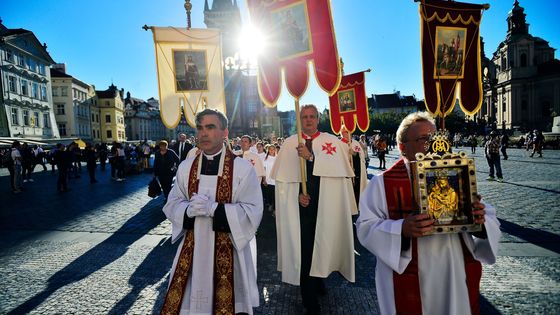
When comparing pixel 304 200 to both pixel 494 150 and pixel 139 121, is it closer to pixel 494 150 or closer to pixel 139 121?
pixel 494 150

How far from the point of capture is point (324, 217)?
4.00 m

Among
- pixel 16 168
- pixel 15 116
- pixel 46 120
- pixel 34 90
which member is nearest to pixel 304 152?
pixel 16 168

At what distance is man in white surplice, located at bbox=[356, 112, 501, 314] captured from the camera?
82.4 inches

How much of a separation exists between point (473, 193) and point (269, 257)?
3.98 m

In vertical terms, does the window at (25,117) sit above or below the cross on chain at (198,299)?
above

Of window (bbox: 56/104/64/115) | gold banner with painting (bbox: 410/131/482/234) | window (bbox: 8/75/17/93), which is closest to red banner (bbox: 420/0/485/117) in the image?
gold banner with painting (bbox: 410/131/482/234)

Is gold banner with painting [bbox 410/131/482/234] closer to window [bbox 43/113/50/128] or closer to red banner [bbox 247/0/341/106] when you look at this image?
red banner [bbox 247/0/341/106]

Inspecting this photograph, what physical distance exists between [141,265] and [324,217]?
320 centimetres

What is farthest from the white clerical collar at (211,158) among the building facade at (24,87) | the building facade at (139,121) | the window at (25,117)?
the building facade at (139,121)

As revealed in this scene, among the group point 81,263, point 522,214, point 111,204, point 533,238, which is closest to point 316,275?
point 81,263

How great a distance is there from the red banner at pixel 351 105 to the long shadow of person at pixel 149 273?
553 centimetres

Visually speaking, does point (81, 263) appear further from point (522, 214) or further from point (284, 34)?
point (522, 214)

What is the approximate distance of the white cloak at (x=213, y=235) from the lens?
110 inches

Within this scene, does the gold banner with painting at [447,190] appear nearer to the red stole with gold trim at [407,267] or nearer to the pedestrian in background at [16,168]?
the red stole with gold trim at [407,267]
